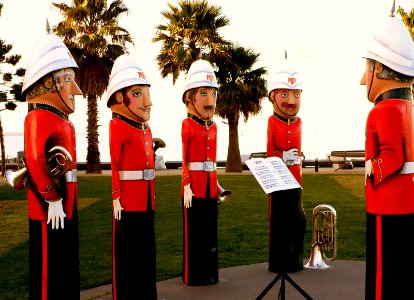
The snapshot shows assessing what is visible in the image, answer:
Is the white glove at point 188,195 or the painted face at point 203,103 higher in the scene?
the painted face at point 203,103

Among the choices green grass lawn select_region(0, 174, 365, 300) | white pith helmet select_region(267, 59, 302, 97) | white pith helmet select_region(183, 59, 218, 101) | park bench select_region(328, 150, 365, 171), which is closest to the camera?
white pith helmet select_region(183, 59, 218, 101)

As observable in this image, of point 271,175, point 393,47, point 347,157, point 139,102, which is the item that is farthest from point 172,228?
point 347,157

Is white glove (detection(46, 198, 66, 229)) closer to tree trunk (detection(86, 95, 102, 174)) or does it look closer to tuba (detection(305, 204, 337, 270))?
tuba (detection(305, 204, 337, 270))

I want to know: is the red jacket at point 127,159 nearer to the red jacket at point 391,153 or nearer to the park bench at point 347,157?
the red jacket at point 391,153

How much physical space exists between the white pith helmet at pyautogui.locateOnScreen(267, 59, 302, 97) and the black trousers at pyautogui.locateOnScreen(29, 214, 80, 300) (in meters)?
3.33

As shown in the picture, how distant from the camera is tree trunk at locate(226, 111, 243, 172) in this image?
23.3 meters

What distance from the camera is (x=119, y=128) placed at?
5121 millimetres

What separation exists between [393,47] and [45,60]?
2900mm

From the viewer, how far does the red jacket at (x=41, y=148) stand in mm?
4398

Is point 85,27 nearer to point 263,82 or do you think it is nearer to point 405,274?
point 263,82

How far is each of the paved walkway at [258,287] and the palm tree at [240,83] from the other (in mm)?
14966

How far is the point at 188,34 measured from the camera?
21156 mm

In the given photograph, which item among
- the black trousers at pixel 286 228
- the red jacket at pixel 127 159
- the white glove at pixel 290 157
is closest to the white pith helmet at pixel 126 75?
the red jacket at pixel 127 159

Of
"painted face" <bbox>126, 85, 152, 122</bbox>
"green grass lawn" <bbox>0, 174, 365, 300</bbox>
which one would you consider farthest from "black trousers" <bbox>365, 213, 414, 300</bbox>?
"green grass lawn" <bbox>0, 174, 365, 300</bbox>
